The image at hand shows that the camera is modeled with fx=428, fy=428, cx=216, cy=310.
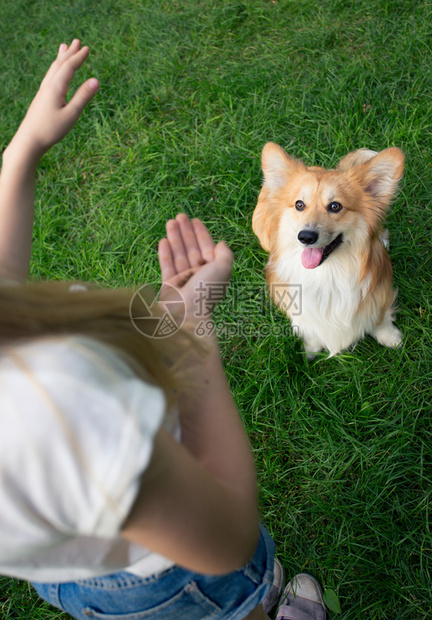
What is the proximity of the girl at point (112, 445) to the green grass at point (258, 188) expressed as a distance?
85 centimetres

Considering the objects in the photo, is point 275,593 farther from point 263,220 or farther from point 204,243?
point 263,220

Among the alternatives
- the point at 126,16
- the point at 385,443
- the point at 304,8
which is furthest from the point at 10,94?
the point at 385,443

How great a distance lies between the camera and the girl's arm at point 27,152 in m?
1.20

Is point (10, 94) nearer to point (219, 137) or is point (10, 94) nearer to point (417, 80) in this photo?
point (219, 137)

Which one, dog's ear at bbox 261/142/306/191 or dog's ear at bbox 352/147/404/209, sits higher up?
dog's ear at bbox 261/142/306/191

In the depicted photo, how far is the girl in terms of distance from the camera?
56 centimetres

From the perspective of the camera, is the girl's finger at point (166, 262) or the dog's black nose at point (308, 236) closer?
the girl's finger at point (166, 262)

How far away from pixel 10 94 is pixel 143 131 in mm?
1334

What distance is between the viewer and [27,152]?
121 centimetres

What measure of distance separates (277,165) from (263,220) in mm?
365

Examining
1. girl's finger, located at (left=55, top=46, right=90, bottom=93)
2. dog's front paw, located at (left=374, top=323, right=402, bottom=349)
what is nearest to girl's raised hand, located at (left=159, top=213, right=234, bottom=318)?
girl's finger, located at (left=55, top=46, right=90, bottom=93)

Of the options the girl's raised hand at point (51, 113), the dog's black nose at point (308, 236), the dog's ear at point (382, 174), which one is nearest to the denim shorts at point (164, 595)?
the girl's raised hand at point (51, 113)

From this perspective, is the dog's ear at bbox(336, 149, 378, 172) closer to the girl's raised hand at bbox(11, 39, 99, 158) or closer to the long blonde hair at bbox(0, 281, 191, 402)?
the girl's raised hand at bbox(11, 39, 99, 158)

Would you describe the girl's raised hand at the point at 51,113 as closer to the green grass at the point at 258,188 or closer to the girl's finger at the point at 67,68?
the girl's finger at the point at 67,68
